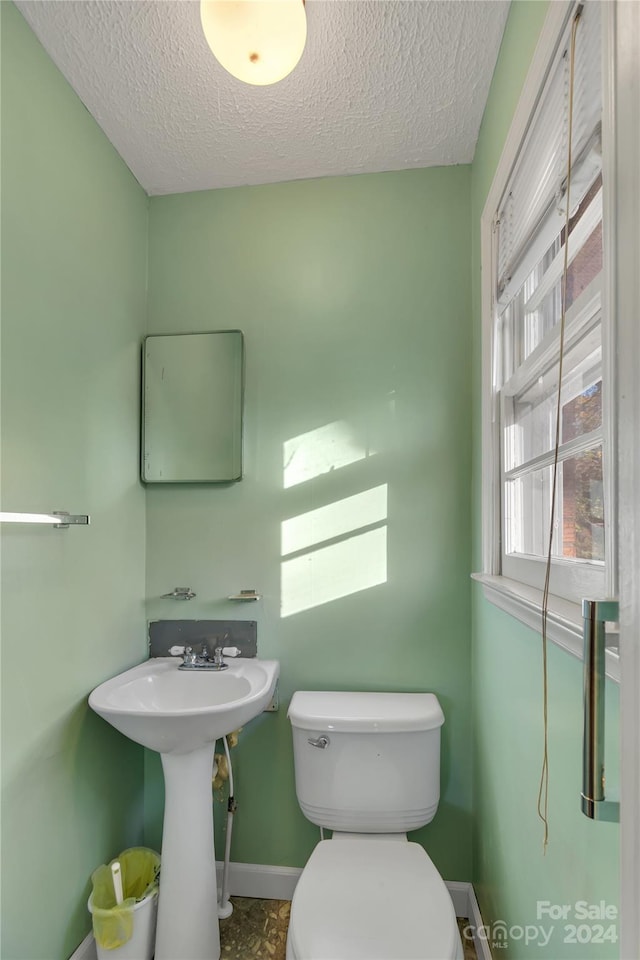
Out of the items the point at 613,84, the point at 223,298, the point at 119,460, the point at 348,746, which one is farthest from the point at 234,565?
the point at 613,84

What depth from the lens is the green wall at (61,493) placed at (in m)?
1.22

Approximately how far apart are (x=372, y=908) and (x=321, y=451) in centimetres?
123

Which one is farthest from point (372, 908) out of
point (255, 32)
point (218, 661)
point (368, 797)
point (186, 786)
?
point (255, 32)

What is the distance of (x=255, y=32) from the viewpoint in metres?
1.16

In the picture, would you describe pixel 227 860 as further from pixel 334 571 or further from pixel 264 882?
pixel 334 571

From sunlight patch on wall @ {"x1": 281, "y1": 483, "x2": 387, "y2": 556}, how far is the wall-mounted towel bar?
684mm

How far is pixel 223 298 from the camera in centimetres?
186

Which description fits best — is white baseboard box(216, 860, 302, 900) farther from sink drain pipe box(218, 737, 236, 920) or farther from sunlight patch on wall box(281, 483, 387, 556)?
sunlight patch on wall box(281, 483, 387, 556)

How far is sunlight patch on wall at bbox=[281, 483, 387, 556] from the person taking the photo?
1.75 m

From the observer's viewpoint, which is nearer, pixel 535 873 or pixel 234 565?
pixel 535 873

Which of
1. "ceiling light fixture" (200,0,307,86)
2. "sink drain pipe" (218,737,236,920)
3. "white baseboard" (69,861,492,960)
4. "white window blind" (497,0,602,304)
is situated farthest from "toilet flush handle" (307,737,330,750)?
"ceiling light fixture" (200,0,307,86)

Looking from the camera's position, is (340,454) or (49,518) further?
(340,454)

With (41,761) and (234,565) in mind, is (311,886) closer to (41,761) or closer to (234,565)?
(41,761)

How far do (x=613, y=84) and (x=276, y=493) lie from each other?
4.54 ft
